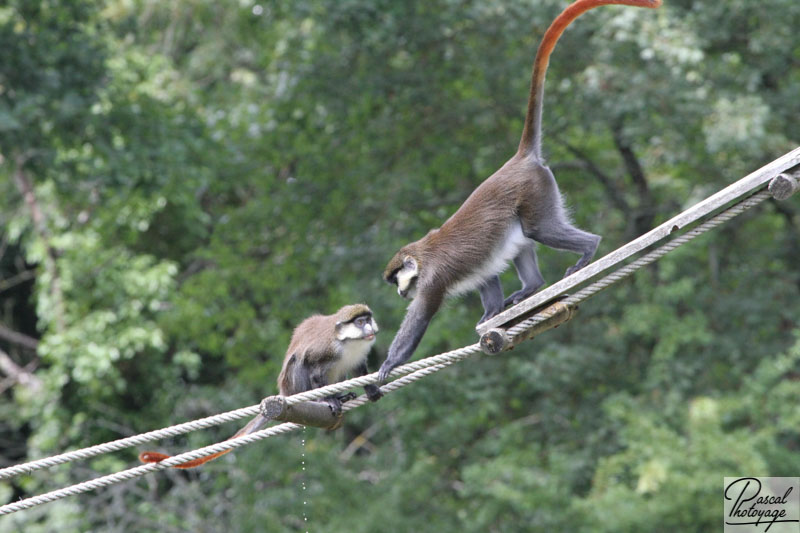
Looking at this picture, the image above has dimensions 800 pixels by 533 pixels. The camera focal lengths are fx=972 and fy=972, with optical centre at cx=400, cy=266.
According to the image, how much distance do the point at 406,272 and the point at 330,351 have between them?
1.85 feet

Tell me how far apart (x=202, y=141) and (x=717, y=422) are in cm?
564

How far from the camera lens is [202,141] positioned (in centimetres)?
978

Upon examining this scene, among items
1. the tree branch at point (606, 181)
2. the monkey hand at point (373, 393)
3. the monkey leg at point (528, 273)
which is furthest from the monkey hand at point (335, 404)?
the tree branch at point (606, 181)

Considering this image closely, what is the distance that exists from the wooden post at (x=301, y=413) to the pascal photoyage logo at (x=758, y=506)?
4893 millimetres

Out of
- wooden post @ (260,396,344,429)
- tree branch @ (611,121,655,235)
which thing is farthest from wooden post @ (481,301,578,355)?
tree branch @ (611,121,655,235)

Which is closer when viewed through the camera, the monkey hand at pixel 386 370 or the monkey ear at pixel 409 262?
the monkey hand at pixel 386 370

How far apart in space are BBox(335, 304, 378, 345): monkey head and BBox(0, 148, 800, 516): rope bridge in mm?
765

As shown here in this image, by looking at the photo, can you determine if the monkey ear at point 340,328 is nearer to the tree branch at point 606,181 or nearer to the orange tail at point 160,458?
the orange tail at point 160,458

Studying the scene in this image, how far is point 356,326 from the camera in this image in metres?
4.68

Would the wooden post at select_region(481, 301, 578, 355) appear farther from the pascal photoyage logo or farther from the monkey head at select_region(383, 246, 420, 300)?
the pascal photoyage logo

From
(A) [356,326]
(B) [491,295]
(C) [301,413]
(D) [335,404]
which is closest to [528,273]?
(B) [491,295]

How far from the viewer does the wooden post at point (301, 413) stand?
3508mm

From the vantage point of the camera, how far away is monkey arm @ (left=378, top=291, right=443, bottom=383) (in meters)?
4.27

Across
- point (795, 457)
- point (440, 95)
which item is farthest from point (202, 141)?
point (795, 457)
